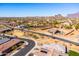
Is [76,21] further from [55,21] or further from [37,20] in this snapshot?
[37,20]

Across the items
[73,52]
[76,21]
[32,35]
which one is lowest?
[73,52]

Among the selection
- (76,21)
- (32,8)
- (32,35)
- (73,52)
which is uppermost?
(32,8)

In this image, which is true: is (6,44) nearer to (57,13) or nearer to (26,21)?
(26,21)

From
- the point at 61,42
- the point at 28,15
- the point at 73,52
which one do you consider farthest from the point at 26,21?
the point at 73,52

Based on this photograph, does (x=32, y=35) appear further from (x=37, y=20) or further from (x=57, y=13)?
(x=57, y=13)

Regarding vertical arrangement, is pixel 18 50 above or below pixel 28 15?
below

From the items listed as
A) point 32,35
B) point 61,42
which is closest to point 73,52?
point 61,42

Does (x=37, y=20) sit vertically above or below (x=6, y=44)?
above

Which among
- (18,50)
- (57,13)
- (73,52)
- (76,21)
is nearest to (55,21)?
(57,13)
